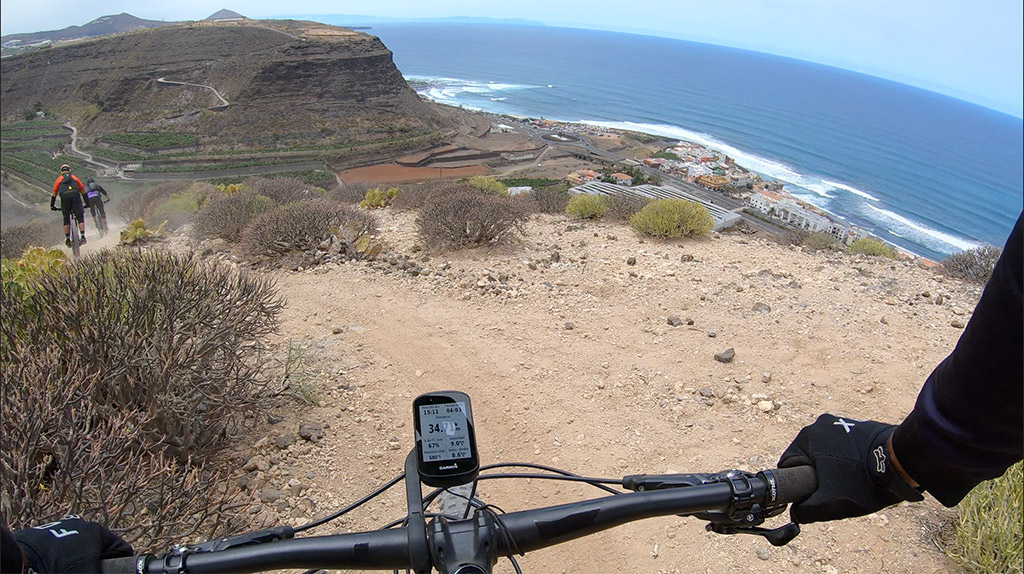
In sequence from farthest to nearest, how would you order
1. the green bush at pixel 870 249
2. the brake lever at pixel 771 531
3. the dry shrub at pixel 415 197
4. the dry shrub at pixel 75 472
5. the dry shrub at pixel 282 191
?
the dry shrub at pixel 282 191
the dry shrub at pixel 415 197
the green bush at pixel 870 249
the dry shrub at pixel 75 472
the brake lever at pixel 771 531

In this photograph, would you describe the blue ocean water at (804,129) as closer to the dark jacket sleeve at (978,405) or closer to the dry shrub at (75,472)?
the dark jacket sleeve at (978,405)

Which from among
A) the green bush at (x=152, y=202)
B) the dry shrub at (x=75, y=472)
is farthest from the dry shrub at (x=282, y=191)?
the dry shrub at (x=75, y=472)

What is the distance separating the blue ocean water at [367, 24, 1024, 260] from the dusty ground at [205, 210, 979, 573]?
21265 millimetres

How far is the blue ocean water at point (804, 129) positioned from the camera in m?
44.9

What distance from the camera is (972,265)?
29.7 feet

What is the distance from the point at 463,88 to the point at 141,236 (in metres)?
74.0

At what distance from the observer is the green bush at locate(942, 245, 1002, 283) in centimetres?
866

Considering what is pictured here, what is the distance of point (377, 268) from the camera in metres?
7.65

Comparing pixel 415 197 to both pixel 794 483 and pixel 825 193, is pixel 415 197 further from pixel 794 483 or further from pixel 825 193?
pixel 825 193

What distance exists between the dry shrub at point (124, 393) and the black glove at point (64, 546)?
1477mm

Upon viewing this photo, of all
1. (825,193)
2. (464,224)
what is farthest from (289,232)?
(825,193)

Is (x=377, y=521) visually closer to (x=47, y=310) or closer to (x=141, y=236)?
(x=47, y=310)

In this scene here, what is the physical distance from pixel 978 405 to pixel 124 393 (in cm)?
410

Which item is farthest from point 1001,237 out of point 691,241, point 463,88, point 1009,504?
point 463,88
